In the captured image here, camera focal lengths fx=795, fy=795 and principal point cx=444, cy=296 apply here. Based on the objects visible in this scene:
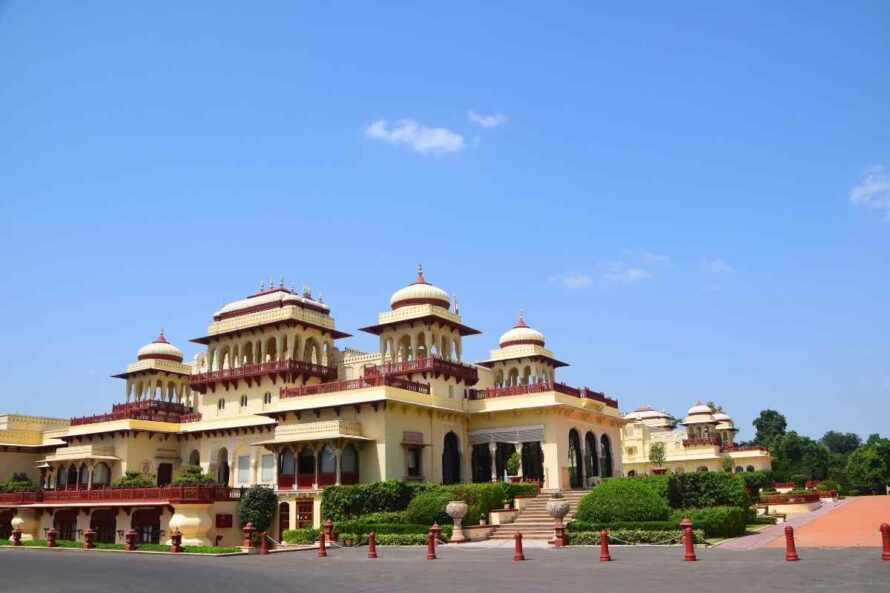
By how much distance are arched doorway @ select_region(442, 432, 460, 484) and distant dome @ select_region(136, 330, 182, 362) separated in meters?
21.8

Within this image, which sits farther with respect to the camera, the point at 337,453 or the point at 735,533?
the point at 337,453

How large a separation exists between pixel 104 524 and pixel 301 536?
37.4 feet

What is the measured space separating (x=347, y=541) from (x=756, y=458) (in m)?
48.5

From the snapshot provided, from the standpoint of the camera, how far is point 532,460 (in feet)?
140

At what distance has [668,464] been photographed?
66.1m

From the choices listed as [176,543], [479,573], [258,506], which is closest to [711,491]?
[479,573]

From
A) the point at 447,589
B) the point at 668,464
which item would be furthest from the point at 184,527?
the point at 668,464

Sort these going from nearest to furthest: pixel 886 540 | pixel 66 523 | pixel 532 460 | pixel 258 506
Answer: pixel 886 540, pixel 258 506, pixel 66 523, pixel 532 460

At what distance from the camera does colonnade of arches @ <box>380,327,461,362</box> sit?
42562 millimetres

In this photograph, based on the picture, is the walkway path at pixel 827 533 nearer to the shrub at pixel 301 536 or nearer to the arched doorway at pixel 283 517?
the shrub at pixel 301 536

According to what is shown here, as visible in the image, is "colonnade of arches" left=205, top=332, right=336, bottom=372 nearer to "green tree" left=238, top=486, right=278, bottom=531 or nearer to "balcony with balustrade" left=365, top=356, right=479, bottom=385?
"balcony with balustrade" left=365, top=356, right=479, bottom=385

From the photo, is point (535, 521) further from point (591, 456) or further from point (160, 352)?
point (160, 352)

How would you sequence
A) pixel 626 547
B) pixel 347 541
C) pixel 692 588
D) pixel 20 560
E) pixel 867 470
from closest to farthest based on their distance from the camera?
1. pixel 692 588
2. pixel 626 547
3. pixel 20 560
4. pixel 347 541
5. pixel 867 470

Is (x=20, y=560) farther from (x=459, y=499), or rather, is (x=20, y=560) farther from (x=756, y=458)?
(x=756, y=458)
